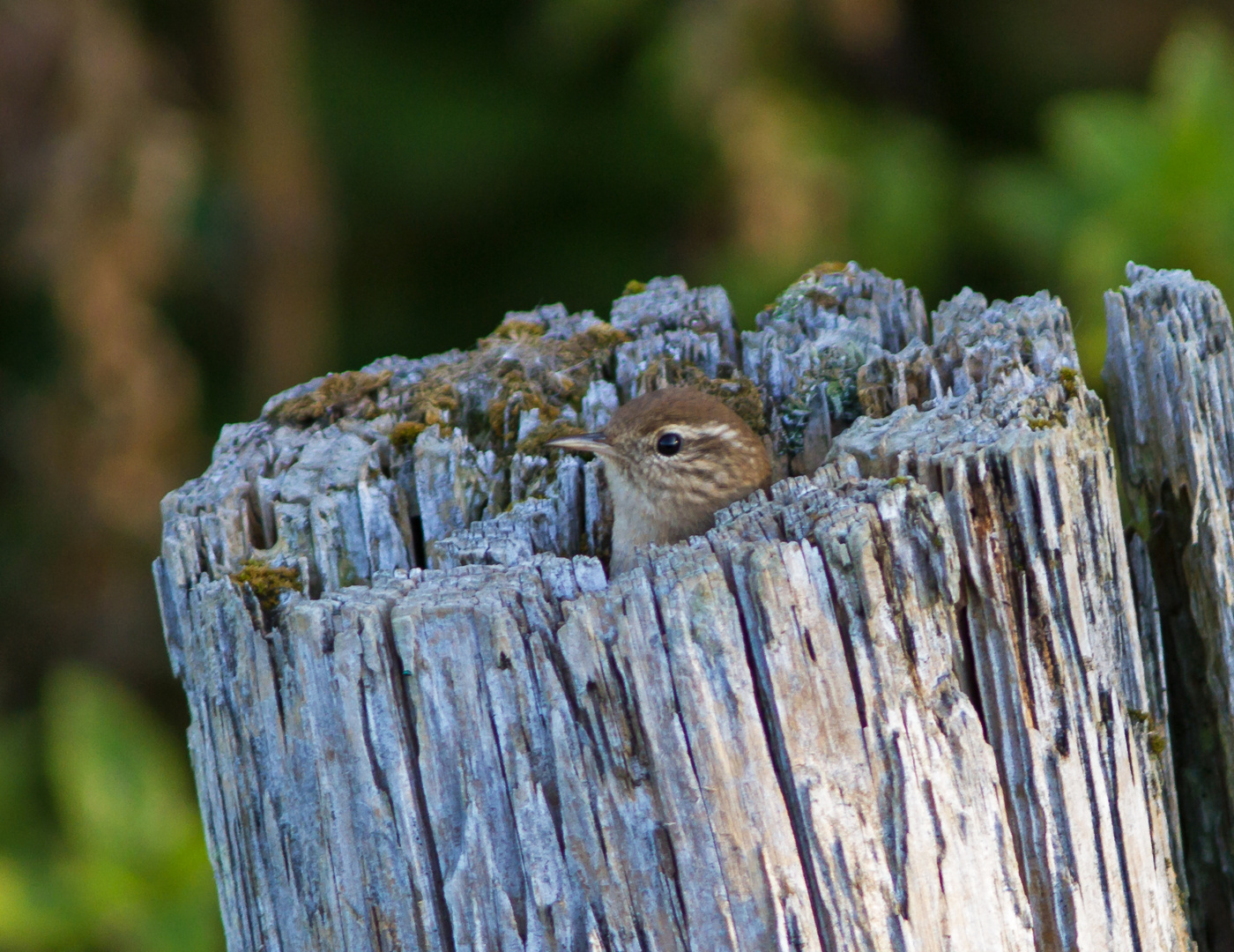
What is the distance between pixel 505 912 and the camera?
243cm

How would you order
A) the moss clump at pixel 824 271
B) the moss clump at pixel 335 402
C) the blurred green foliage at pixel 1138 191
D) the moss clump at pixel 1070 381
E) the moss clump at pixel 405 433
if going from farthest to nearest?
1. the blurred green foliage at pixel 1138 191
2. the moss clump at pixel 824 271
3. the moss clump at pixel 335 402
4. the moss clump at pixel 405 433
5. the moss clump at pixel 1070 381

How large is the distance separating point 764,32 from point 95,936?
600 centimetres

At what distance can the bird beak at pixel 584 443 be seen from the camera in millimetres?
3447

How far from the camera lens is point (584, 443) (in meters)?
3.47

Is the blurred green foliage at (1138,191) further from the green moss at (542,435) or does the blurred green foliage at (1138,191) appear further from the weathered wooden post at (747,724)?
the weathered wooden post at (747,724)

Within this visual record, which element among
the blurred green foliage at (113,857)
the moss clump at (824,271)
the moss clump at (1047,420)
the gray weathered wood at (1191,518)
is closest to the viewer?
the moss clump at (1047,420)

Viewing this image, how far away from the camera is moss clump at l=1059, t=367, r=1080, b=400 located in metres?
2.82

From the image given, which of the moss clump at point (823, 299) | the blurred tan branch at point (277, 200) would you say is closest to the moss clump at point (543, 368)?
the moss clump at point (823, 299)

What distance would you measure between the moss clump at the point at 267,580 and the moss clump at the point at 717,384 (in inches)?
51.5

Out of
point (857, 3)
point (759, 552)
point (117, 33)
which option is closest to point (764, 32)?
point (857, 3)

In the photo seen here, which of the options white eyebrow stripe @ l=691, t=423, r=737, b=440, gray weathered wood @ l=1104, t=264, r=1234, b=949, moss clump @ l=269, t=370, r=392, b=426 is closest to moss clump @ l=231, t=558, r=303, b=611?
moss clump @ l=269, t=370, r=392, b=426

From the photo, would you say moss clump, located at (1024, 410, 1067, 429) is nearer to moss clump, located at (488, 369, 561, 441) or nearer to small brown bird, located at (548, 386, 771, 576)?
small brown bird, located at (548, 386, 771, 576)

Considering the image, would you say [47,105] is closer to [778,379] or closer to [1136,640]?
[778,379]

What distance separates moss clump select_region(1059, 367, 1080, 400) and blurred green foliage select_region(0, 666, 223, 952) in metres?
4.01
